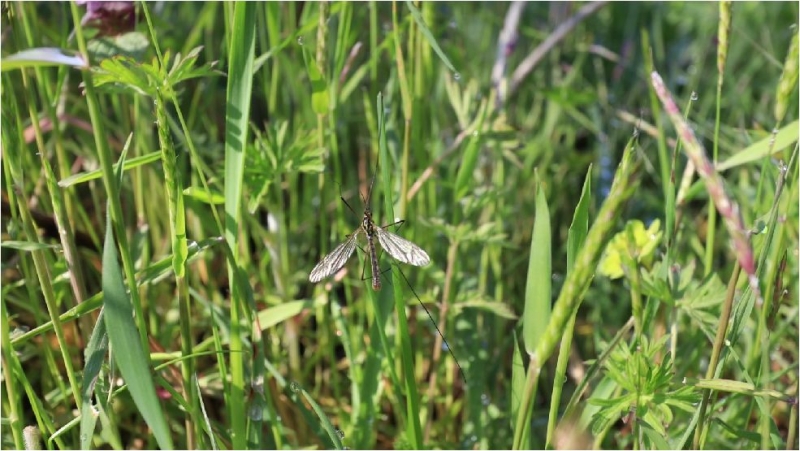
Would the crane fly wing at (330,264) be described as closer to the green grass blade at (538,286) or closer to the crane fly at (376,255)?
the crane fly at (376,255)

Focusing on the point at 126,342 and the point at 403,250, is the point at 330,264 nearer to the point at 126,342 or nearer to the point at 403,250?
the point at 403,250

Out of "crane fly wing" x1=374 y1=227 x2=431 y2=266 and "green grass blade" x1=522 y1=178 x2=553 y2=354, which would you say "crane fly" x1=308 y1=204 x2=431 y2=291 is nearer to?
"crane fly wing" x1=374 y1=227 x2=431 y2=266

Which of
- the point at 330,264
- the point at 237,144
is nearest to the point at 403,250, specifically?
the point at 330,264

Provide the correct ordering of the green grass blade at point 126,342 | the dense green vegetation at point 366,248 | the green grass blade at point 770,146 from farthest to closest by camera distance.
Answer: the green grass blade at point 770,146
the dense green vegetation at point 366,248
the green grass blade at point 126,342

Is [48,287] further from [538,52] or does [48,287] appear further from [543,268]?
[538,52]

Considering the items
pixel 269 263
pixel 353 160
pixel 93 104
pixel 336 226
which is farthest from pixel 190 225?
pixel 93 104

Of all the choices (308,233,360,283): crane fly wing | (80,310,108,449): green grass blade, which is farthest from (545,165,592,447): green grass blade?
(80,310,108,449): green grass blade

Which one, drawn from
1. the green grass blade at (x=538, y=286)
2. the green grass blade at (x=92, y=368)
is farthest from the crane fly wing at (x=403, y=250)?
the green grass blade at (x=92, y=368)
